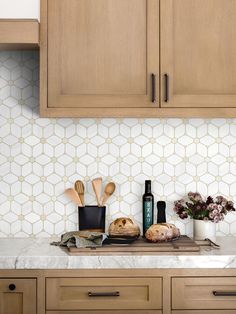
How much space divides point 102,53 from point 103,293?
112cm

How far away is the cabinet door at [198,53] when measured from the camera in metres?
2.71

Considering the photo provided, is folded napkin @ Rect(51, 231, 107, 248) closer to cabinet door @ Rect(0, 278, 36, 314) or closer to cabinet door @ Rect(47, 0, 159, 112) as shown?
cabinet door @ Rect(0, 278, 36, 314)

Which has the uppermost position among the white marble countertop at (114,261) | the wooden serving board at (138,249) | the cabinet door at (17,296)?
the wooden serving board at (138,249)

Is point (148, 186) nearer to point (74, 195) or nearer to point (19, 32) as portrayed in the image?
point (74, 195)

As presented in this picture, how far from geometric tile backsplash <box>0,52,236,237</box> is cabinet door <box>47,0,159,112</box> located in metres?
0.38

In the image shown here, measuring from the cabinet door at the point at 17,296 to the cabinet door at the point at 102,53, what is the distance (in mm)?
838

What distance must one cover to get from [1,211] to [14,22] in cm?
102

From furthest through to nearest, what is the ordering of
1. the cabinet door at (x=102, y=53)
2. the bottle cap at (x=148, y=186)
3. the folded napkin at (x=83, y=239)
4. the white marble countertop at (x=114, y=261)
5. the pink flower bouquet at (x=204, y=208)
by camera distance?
the bottle cap at (x=148, y=186), the pink flower bouquet at (x=204, y=208), the cabinet door at (x=102, y=53), the folded napkin at (x=83, y=239), the white marble countertop at (x=114, y=261)

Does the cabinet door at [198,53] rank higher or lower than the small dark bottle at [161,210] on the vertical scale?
higher

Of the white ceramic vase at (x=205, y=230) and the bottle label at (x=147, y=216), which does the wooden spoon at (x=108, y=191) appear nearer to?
the bottle label at (x=147, y=216)

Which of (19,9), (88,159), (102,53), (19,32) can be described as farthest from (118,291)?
(19,9)

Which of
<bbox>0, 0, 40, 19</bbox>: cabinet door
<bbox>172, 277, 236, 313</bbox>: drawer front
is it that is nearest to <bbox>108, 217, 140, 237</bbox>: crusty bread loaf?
<bbox>172, 277, 236, 313</bbox>: drawer front

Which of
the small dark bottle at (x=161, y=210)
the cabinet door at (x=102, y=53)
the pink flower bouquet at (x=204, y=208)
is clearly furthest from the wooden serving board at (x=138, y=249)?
the cabinet door at (x=102, y=53)

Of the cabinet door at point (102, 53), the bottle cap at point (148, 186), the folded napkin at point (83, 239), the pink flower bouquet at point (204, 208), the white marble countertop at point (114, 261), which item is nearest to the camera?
the white marble countertop at point (114, 261)
